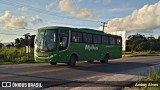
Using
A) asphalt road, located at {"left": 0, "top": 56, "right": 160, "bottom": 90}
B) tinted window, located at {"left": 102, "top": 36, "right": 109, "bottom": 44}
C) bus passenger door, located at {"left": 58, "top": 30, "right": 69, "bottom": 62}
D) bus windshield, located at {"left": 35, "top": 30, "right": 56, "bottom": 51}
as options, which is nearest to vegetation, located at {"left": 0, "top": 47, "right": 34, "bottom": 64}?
tinted window, located at {"left": 102, "top": 36, "right": 109, "bottom": 44}

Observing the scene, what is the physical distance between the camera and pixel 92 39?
2692 centimetres

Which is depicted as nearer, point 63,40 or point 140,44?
point 63,40

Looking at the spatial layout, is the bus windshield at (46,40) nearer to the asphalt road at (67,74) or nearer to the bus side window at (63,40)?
the bus side window at (63,40)

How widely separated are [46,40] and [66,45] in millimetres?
1692

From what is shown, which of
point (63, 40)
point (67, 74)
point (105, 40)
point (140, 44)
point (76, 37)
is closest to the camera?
point (67, 74)

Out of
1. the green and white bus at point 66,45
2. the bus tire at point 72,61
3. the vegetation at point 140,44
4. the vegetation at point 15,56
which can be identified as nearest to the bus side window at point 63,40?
the green and white bus at point 66,45

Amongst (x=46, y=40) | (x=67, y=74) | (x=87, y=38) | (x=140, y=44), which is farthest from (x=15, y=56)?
(x=140, y=44)

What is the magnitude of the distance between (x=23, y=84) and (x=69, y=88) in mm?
1977

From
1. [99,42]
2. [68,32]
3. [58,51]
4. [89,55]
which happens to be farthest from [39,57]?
[99,42]

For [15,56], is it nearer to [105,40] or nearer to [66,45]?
[105,40]

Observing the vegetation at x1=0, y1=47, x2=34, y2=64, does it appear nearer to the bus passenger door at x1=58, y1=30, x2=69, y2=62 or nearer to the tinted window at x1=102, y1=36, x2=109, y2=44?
the tinted window at x1=102, y1=36, x2=109, y2=44

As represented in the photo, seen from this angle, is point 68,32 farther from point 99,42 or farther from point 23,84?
point 23,84

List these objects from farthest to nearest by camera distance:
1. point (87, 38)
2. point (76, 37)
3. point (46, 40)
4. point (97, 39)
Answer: point (97, 39)
point (87, 38)
point (76, 37)
point (46, 40)

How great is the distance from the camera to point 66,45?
22.4 metres
